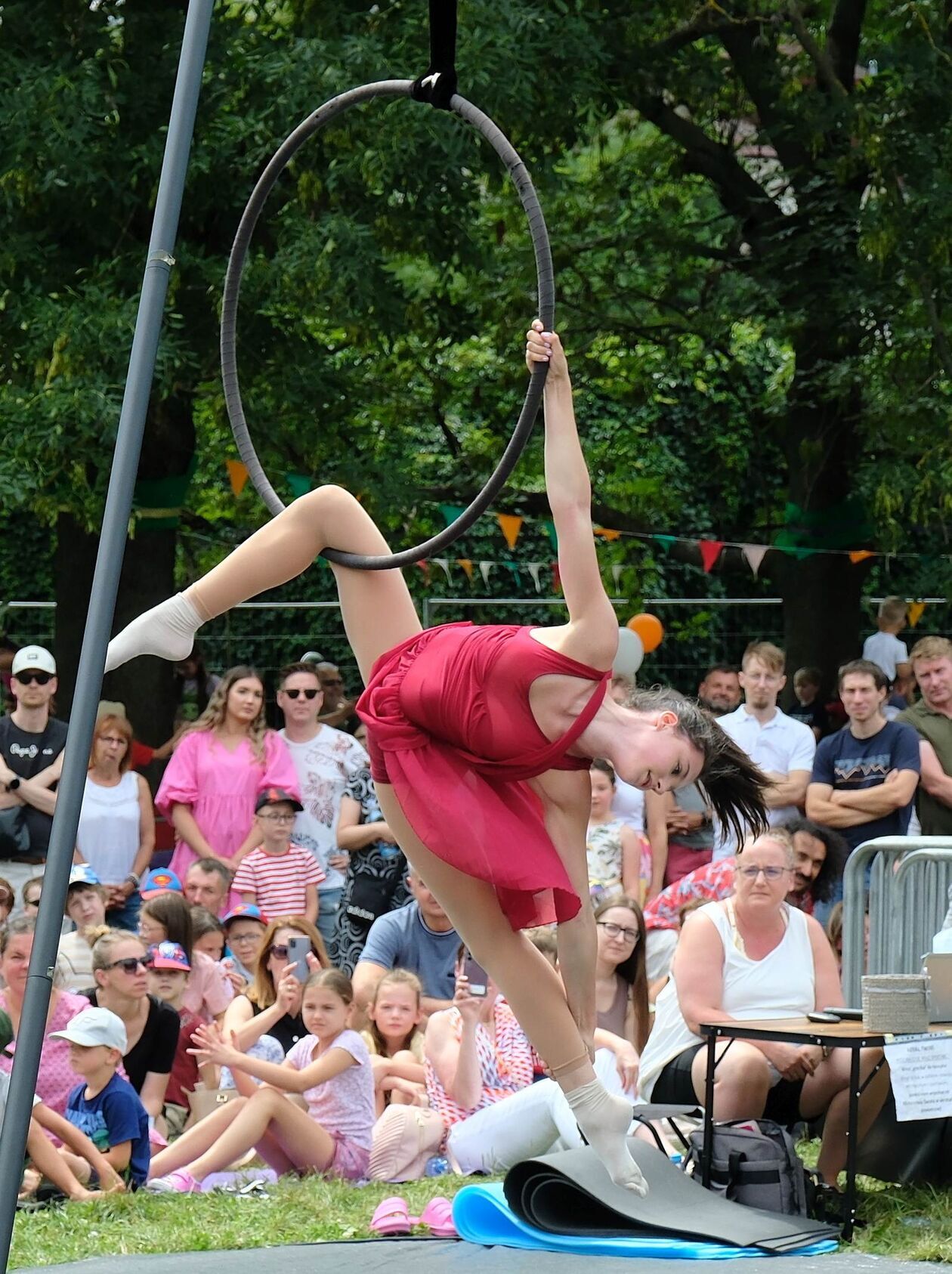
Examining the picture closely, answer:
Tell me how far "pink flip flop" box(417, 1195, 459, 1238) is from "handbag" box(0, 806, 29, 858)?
2.17 meters

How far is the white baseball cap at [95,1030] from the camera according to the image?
491 centimetres

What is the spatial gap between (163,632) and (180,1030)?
A: 1963mm

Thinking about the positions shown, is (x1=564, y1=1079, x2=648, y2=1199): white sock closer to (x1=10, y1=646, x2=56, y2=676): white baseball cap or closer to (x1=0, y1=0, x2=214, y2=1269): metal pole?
(x1=0, y1=0, x2=214, y2=1269): metal pole

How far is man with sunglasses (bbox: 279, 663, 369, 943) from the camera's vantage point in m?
6.49

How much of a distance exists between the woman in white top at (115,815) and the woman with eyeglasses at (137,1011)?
1.00 metres

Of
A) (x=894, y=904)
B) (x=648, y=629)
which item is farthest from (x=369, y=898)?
(x=648, y=629)

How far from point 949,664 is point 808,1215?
8.44 feet

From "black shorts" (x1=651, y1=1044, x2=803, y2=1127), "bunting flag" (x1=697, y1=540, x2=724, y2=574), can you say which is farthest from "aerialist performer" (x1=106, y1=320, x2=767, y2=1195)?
"bunting flag" (x1=697, y1=540, x2=724, y2=574)

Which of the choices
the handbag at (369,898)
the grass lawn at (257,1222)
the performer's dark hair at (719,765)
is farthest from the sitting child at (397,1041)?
the performer's dark hair at (719,765)

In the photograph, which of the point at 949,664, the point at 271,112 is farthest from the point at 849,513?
the point at 271,112

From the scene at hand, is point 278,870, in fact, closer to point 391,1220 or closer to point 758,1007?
point 391,1220

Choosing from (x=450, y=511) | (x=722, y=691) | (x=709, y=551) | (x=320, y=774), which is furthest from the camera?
(x=709, y=551)

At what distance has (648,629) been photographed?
1034 centimetres

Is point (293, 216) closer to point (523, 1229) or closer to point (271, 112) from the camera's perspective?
point (271, 112)
